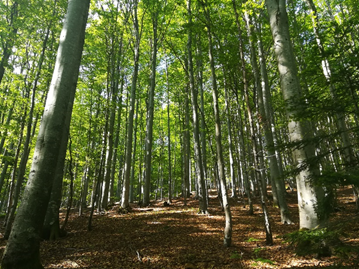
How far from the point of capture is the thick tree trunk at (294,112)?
4.23 meters

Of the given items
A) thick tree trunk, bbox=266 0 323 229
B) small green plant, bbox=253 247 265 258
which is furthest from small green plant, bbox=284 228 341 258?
small green plant, bbox=253 247 265 258

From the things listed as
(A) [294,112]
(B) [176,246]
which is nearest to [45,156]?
(B) [176,246]

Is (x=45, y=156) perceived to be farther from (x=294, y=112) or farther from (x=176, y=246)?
(x=294, y=112)

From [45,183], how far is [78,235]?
4.75m

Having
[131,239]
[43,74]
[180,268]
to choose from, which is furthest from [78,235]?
[43,74]

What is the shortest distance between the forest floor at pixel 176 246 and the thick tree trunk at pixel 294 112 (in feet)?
1.75

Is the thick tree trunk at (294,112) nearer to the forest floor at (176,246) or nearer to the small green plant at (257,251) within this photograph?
the forest floor at (176,246)

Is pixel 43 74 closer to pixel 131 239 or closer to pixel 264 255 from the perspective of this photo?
pixel 131 239

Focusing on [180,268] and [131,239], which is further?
[131,239]

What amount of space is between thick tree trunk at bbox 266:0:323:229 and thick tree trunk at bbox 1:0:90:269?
452cm

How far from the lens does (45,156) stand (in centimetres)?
356

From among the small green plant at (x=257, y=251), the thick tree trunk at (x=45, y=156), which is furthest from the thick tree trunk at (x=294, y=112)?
the thick tree trunk at (x=45, y=156)

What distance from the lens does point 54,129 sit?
3727 mm

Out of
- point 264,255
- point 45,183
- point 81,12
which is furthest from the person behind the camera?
point 264,255
